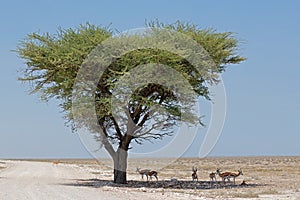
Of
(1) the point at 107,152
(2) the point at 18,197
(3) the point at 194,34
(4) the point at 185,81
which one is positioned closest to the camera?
(2) the point at 18,197

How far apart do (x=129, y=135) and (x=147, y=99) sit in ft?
11.9

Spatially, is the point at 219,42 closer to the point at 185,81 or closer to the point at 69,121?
the point at 185,81

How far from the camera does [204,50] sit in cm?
3058

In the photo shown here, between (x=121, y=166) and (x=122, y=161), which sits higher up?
(x=122, y=161)

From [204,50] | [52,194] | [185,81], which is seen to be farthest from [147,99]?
[52,194]

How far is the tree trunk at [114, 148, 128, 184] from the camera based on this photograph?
1280 inches

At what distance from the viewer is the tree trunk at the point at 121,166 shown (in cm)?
3250

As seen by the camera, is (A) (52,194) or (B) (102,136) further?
(B) (102,136)

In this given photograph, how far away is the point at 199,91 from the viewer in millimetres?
31094

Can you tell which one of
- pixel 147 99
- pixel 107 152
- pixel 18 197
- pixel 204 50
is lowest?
pixel 18 197

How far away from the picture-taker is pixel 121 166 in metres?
32.6

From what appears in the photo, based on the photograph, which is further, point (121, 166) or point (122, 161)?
point (122, 161)

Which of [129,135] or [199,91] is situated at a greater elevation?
[199,91]

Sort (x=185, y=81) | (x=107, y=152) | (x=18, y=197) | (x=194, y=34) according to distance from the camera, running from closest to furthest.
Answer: (x=18, y=197), (x=185, y=81), (x=194, y=34), (x=107, y=152)
